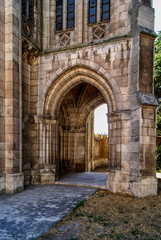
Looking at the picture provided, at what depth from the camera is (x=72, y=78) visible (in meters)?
6.99

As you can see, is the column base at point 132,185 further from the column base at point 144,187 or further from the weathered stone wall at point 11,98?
the weathered stone wall at point 11,98

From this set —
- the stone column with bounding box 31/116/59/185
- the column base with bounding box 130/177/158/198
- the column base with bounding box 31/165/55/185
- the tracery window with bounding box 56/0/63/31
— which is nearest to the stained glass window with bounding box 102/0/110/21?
the tracery window with bounding box 56/0/63/31

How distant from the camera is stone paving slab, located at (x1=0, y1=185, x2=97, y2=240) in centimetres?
342

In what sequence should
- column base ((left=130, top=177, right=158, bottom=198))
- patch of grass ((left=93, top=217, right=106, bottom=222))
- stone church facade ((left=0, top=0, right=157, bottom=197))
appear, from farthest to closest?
stone church facade ((left=0, top=0, right=157, bottom=197)) < column base ((left=130, top=177, right=158, bottom=198)) < patch of grass ((left=93, top=217, right=106, bottom=222))

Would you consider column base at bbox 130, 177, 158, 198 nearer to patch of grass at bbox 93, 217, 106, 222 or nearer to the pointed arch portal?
the pointed arch portal

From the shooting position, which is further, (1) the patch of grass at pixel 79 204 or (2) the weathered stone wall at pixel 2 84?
(2) the weathered stone wall at pixel 2 84

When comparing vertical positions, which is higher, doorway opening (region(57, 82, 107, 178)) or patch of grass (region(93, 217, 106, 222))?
doorway opening (region(57, 82, 107, 178))

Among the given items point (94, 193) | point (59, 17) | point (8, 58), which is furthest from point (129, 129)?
point (59, 17)

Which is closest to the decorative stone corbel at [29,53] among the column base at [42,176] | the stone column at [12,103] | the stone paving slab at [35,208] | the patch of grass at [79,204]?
the stone column at [12,103]

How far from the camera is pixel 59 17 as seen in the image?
7215 mm

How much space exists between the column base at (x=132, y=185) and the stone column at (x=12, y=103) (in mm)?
2801

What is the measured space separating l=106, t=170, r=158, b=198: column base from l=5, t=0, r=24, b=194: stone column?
2.80 m

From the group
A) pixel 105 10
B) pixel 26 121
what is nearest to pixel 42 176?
pixel 26 121

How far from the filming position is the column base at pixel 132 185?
550cm
